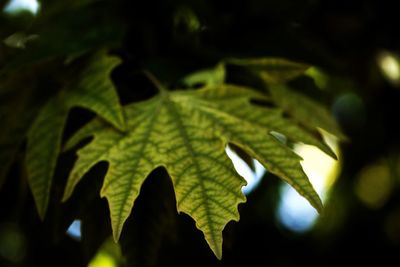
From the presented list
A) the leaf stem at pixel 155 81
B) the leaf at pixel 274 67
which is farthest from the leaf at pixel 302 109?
the leaf stem at pixel 155 81

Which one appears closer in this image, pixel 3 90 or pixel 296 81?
pixel 3 90

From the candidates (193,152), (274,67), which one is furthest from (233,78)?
(193,152)

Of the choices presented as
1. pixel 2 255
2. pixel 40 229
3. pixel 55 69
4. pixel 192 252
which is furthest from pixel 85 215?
pixel 2 255

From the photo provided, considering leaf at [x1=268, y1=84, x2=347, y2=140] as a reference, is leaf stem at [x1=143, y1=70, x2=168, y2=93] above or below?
above

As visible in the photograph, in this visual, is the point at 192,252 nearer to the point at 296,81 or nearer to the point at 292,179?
the point at 296,81

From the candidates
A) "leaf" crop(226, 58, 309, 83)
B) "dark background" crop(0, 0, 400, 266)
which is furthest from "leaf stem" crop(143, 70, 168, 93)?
"leaf" crop(226, 58, 309, 83)

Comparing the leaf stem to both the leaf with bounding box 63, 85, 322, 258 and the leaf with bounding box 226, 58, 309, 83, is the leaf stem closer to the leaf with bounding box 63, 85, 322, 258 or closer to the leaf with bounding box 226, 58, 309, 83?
the leaf with bounding box 63, 85, 322, 258
